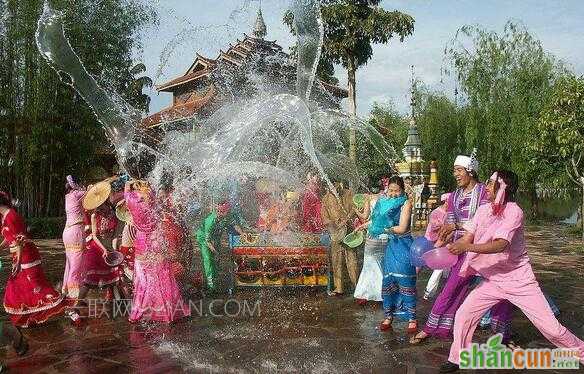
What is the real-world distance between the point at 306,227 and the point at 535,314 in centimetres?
413

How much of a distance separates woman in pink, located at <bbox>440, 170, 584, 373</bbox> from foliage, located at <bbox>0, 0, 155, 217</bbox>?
14087 mm

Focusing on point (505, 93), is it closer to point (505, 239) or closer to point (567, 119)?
point (567, 119)

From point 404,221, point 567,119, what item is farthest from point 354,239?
point 567,119

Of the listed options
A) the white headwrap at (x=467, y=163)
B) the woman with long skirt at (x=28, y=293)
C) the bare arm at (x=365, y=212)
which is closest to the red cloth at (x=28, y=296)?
the woman with long skirt at (x=28, y=293)

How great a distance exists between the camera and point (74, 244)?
6.09 m

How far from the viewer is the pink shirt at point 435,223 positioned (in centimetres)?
477

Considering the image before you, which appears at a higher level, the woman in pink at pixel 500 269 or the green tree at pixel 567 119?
the green tree at pixel 567 119

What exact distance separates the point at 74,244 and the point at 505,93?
2035 centimetres

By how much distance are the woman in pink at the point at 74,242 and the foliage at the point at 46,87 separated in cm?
1098

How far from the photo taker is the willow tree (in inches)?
877

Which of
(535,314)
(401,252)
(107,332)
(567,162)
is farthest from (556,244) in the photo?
(107,332)

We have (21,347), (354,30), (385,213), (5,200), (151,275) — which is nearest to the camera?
(21,347)

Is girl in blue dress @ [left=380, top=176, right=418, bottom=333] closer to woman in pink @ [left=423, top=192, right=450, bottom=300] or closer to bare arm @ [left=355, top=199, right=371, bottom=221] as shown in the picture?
woman in pink @ [left=423, top=192, right=450, bottom=300]

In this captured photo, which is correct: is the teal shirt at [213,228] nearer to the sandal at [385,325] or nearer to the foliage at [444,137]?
the sandal at [385,325]
